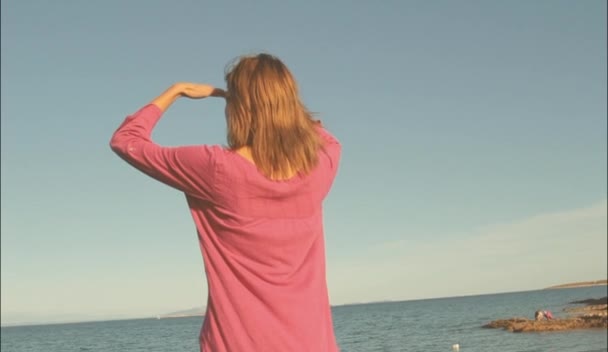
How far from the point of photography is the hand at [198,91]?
2100 mm

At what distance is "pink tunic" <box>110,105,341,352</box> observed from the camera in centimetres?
188

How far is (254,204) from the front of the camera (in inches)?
76.6

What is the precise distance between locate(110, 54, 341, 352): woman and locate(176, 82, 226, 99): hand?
64 millimetres

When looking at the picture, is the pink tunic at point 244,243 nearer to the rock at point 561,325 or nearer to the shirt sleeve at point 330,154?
the shirt sleeve at point 330,154

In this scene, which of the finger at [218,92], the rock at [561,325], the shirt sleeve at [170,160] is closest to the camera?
the shirt sleeve at [170,160]

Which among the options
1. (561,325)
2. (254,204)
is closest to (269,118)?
(254,204)

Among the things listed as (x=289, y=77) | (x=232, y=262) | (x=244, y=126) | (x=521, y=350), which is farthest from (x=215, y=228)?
(x=521, y=350)

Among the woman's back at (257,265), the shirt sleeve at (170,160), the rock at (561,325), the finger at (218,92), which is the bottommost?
the rock at (561,325)

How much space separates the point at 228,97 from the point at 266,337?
68 centimetres

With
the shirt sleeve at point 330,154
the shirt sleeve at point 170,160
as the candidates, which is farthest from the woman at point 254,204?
the shirt sleeve at point 330,154

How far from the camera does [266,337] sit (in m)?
1.90

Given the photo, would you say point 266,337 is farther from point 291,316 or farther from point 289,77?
point 289,77

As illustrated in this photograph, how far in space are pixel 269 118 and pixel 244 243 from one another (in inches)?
13.6

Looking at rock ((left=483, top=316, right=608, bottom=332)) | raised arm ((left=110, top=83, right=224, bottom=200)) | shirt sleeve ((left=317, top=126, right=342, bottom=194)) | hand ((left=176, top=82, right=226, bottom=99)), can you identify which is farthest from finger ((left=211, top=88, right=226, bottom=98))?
rock ((left=483, top=316, right=608, bottom=332))
